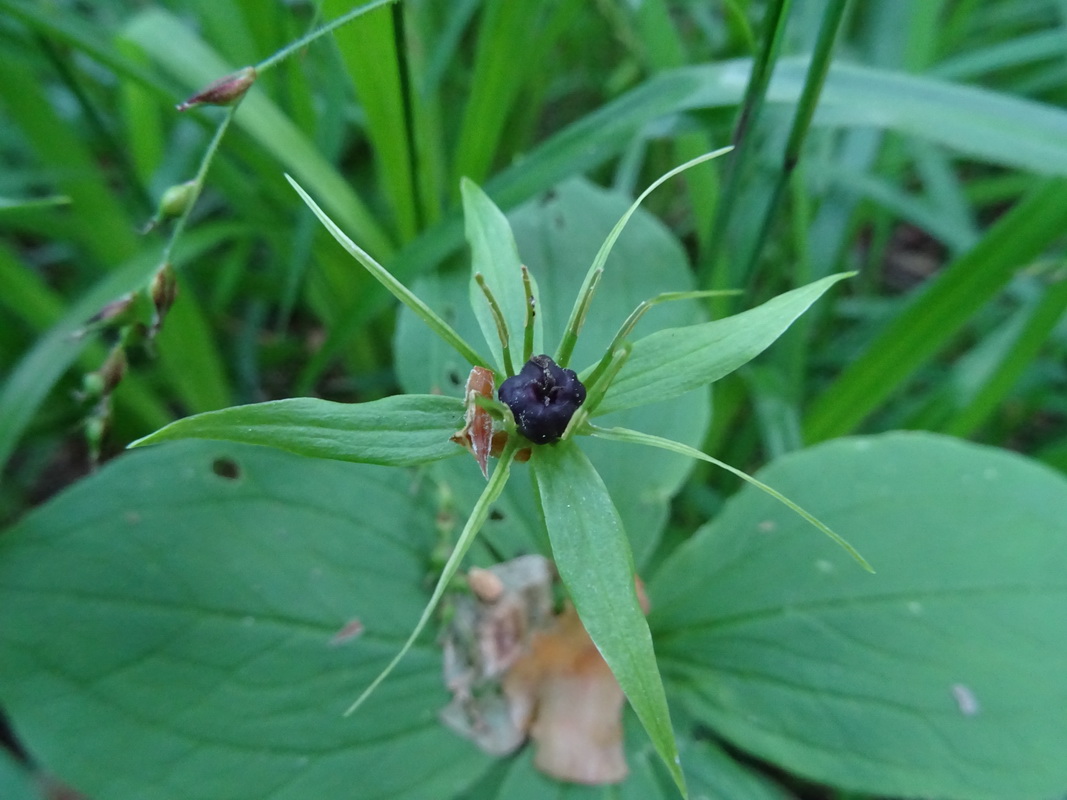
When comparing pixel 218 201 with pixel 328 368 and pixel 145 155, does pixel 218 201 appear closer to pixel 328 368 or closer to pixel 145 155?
pixel 145 155

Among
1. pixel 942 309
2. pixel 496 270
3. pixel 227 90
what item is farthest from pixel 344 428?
pixel 942 309

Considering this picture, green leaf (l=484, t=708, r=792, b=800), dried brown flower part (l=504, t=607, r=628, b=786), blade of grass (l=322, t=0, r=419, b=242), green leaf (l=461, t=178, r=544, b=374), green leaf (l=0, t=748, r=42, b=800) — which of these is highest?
blade of grass (l=322, t=0, r=419, b=242)

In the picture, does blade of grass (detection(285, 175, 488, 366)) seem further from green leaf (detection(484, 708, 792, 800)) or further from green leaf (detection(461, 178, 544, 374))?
green leaf (detection(484, 708, 792, 800))

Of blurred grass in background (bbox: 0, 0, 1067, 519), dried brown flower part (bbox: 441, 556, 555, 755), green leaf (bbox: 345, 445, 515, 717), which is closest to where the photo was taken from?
green leaf (bbox: 345, 445, 515, 717)

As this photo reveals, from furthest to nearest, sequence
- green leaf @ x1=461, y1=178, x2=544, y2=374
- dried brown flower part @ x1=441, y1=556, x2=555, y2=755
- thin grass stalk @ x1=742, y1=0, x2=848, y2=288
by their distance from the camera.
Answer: dried brown flower part @ x1=441, y1=556, x2=555, y2=755 < thin grass stalk @ x1=742, y1=0, x2=848, y2=288 < green leaf @ x1=461, y1=178, x2=544, y2=374

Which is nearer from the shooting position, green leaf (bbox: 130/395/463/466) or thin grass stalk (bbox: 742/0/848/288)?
green leaf (bbox: 130/395/463/466)

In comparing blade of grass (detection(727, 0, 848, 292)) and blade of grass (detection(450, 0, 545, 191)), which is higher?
blade of grass (detection(450, 0, 545, 191))

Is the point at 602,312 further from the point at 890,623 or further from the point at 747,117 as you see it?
the point at 890,623

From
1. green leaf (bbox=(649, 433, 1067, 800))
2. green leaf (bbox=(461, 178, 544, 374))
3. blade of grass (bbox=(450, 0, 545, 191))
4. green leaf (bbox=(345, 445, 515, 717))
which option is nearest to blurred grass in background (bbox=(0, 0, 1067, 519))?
blade of grass (bbox=(450, 0, 545, 191))

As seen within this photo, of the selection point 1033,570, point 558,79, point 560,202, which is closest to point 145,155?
point 560,202
